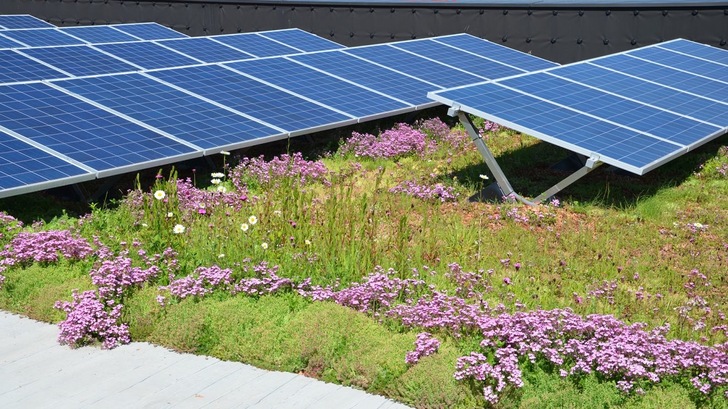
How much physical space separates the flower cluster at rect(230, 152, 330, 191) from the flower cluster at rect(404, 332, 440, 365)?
19.3 feet

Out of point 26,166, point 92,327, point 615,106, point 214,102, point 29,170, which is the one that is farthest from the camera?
point 214,102

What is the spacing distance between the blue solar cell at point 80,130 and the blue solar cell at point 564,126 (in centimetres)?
415

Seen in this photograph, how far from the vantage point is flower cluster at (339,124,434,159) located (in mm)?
Result: 15906

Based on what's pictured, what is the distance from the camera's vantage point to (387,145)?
16109mm

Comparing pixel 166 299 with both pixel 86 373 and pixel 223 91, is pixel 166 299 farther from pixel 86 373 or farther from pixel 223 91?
pixel 223 91

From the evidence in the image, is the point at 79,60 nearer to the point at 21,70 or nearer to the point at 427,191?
the point at 21,70

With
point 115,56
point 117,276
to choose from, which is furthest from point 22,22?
point 117,276

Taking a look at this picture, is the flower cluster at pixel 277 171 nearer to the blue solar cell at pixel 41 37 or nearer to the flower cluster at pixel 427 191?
the flower cluster at pixel 427 191

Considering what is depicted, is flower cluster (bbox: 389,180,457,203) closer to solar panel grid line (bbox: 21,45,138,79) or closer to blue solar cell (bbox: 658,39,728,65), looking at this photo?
solar panel grid line (bbox: 21,45,138,79)

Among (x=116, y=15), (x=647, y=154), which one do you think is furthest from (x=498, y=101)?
(x=116, y=15)

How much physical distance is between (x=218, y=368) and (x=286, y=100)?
346 inches

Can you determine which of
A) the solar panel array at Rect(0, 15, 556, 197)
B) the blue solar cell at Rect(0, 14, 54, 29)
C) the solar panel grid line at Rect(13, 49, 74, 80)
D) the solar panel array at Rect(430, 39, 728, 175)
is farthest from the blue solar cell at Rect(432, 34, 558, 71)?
the blue solar cell at Rect(0, 14, 54, 29)

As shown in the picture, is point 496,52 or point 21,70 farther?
point 496,52

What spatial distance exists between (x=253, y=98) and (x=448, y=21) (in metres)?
9.04
